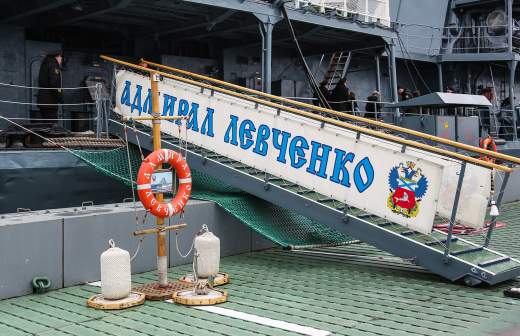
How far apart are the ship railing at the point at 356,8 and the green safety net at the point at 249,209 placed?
248 inches

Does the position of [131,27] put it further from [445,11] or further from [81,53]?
[445,11]

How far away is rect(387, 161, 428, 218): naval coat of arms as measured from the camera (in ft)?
23.4

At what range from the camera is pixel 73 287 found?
273 inches

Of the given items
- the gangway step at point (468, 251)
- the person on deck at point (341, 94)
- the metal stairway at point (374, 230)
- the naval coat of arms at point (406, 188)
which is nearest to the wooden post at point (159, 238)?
the metal stairway at point (374, 230)

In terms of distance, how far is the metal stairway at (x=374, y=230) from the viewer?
275 inches

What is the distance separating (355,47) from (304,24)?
111 inches

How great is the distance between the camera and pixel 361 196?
770 centimetres

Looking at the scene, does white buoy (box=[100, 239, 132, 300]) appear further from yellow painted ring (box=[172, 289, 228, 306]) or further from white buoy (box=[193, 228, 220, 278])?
white buoy (box=[193, 228, 220, 278])


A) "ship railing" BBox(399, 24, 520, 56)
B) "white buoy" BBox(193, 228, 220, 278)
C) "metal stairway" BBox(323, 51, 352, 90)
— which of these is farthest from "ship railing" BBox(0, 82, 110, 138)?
"ship railing" BBox(399, 24, 520, 56)

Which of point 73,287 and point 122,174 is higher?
point 122,174

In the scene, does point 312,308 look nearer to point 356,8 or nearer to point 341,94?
point 356,8

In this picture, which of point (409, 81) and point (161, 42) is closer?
point (161, 42)

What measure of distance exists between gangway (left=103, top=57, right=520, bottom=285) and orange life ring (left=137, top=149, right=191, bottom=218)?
1240mm

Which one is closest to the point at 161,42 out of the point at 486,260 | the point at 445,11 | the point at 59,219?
the point at 59,219
